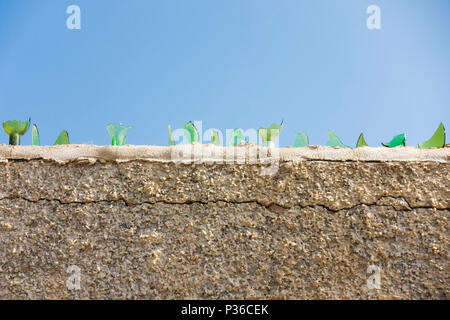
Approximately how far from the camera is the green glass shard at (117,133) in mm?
1232

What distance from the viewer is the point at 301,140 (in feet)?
4.02

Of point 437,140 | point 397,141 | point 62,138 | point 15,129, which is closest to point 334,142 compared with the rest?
point 397,141

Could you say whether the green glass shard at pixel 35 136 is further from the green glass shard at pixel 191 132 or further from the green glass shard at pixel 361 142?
the green glass shard at pixel 361 142

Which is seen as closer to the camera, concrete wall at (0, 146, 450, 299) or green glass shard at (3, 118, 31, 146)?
concrete wall at (0, 146, 450, 299)

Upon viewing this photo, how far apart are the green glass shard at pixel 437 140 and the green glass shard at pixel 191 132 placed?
0.68 meters

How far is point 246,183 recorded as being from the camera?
111cm

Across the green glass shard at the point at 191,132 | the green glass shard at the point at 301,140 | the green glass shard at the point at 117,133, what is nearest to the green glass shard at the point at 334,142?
the green glass shard at the point at 301,140

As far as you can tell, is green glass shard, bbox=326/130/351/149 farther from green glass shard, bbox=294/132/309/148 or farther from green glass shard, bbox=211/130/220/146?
green glass shard, bbox=211/130/220/146

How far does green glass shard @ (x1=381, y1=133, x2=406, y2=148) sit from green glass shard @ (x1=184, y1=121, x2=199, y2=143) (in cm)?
59

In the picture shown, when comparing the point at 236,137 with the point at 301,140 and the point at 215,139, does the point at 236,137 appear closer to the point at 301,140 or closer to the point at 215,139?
the point at 215,139

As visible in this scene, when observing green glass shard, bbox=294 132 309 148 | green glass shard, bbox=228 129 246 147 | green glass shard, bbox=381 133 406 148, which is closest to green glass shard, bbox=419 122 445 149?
green glass shard, bbox=381 133 406 148

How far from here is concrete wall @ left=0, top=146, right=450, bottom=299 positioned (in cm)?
107

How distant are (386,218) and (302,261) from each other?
256mm

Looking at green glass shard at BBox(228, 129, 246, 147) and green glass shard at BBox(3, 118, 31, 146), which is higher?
green glass shard at BBox(3, 118, 31, 146)
